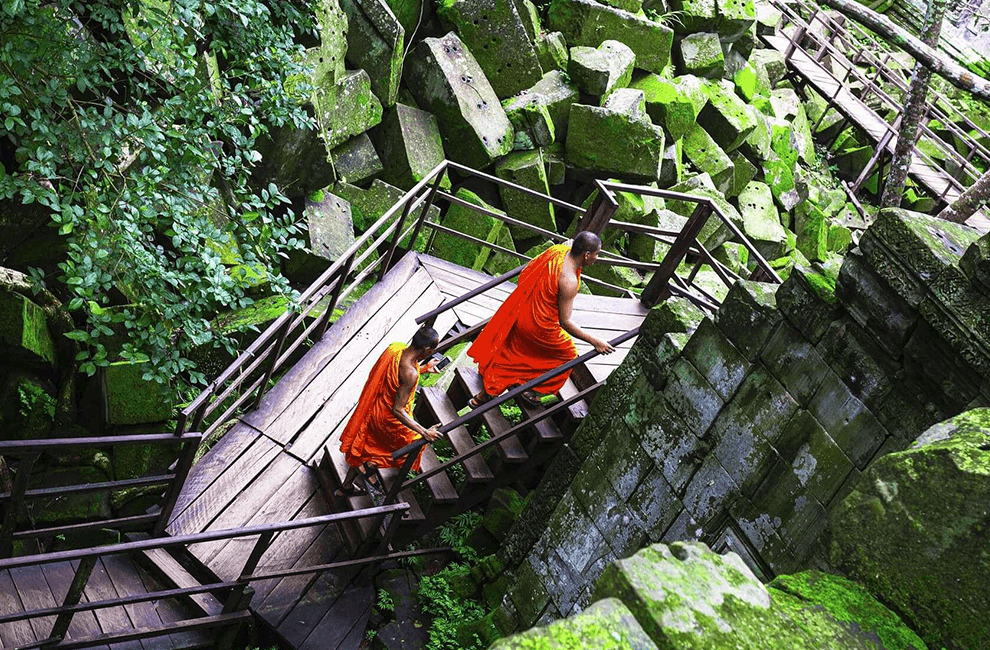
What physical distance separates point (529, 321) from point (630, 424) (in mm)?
1373

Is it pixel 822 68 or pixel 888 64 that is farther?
pixel 888 64

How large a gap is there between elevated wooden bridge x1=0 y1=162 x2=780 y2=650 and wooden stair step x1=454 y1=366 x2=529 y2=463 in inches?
0.5

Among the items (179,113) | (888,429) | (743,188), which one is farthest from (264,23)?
(743,188)

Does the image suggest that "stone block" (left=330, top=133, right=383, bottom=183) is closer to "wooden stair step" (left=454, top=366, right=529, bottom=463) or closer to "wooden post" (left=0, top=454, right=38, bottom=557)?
"wooden stair step" (left=454, top=366, right=529, bottom=463)

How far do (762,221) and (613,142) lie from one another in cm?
337

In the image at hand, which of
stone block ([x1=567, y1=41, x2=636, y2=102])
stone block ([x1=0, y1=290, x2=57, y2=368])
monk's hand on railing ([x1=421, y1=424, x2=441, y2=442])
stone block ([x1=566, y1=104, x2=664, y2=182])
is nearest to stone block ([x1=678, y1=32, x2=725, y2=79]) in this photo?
stone block ([x1=567, y1=41, x2=636, y2=102])

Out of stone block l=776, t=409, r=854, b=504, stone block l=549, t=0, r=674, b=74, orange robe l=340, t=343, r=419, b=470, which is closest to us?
stone block l=776, t=409, r=854, b=504

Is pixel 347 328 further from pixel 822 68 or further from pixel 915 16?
pixel 915 16

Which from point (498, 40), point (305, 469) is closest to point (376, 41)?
point (498, 40)

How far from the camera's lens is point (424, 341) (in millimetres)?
5227

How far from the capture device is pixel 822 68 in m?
16.0

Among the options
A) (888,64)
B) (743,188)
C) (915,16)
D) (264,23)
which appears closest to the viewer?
(264,23)

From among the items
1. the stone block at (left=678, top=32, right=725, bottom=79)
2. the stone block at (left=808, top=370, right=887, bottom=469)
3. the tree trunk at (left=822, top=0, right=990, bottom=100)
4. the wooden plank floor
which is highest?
the tree trunk at (left=822, top=0, right=990, bottom=100)

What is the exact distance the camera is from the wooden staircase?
5.57 metres
